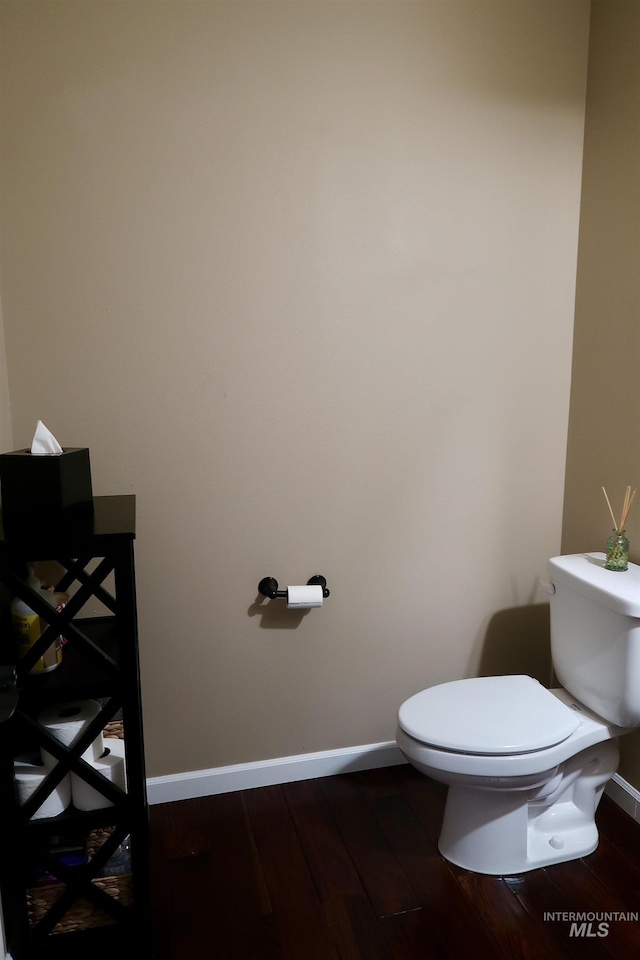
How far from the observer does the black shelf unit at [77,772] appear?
1.32 metres

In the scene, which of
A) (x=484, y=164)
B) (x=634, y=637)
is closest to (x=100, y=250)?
(x=484, y=164)

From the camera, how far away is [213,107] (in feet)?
5.72

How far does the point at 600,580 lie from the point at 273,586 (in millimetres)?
923

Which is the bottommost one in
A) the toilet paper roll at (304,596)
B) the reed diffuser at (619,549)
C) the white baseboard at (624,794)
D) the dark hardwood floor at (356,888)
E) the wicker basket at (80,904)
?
the dark hardwood floor at (356,888)

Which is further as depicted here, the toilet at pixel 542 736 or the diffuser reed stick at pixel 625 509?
the diffuser reed stick at pixel 625 509

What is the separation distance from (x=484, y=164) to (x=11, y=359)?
1475mm

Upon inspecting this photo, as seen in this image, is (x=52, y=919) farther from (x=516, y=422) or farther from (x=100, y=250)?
(x=516, y=422)

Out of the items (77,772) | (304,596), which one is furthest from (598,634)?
(77,772)

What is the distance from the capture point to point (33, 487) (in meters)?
1.34

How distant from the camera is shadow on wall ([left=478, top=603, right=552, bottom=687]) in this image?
7.34 feet

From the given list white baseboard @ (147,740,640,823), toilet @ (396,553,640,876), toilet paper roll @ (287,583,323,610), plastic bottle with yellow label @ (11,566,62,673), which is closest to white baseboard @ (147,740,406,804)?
white baseboard @ (147,740,640,823)

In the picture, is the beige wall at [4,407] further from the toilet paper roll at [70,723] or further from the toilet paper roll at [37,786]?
the toilet paper roll at [37,786]

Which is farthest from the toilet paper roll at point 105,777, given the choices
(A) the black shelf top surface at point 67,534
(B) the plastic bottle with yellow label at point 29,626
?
(A) the black shelf top surface at point 67,534

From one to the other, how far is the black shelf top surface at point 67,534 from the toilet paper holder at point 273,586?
0.63 metres
